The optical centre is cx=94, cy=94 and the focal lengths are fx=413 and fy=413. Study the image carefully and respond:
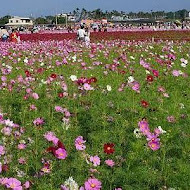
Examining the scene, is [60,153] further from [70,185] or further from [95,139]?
[95,139]

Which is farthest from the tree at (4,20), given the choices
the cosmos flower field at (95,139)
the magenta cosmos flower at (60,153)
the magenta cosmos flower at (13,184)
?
the magenta cosmos flower at (13,184)

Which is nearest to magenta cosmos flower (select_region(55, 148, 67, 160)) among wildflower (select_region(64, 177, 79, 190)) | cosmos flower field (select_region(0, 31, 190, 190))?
cosmos flower field (select_region(0, 31, 190, 190))

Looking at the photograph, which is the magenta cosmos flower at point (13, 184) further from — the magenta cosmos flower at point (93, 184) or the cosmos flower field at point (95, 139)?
the magenta cosmos flower at point (93, 184)

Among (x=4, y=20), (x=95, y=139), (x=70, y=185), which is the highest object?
(x=70, y=185)

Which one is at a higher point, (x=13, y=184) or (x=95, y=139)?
(x=13, y=184)

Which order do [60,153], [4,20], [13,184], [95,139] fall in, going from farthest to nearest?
1. [4,20]
2. [95,139]
3. [60,153]
4. [13,184]

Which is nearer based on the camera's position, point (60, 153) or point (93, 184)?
point (93, 184)

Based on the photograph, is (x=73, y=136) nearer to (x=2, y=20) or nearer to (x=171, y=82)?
(x=171, y=82)

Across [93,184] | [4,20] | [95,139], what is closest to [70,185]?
[93,184]

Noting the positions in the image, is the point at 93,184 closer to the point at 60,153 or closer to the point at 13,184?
the point at 60,153

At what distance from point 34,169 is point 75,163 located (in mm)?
367

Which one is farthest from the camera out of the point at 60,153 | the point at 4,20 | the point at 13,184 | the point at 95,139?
the point at 4,20

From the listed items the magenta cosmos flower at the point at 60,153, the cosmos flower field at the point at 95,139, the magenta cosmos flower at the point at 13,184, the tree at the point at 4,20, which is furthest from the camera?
the tree at the point at 4,20

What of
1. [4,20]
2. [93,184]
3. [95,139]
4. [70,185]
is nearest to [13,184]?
[70,185]
